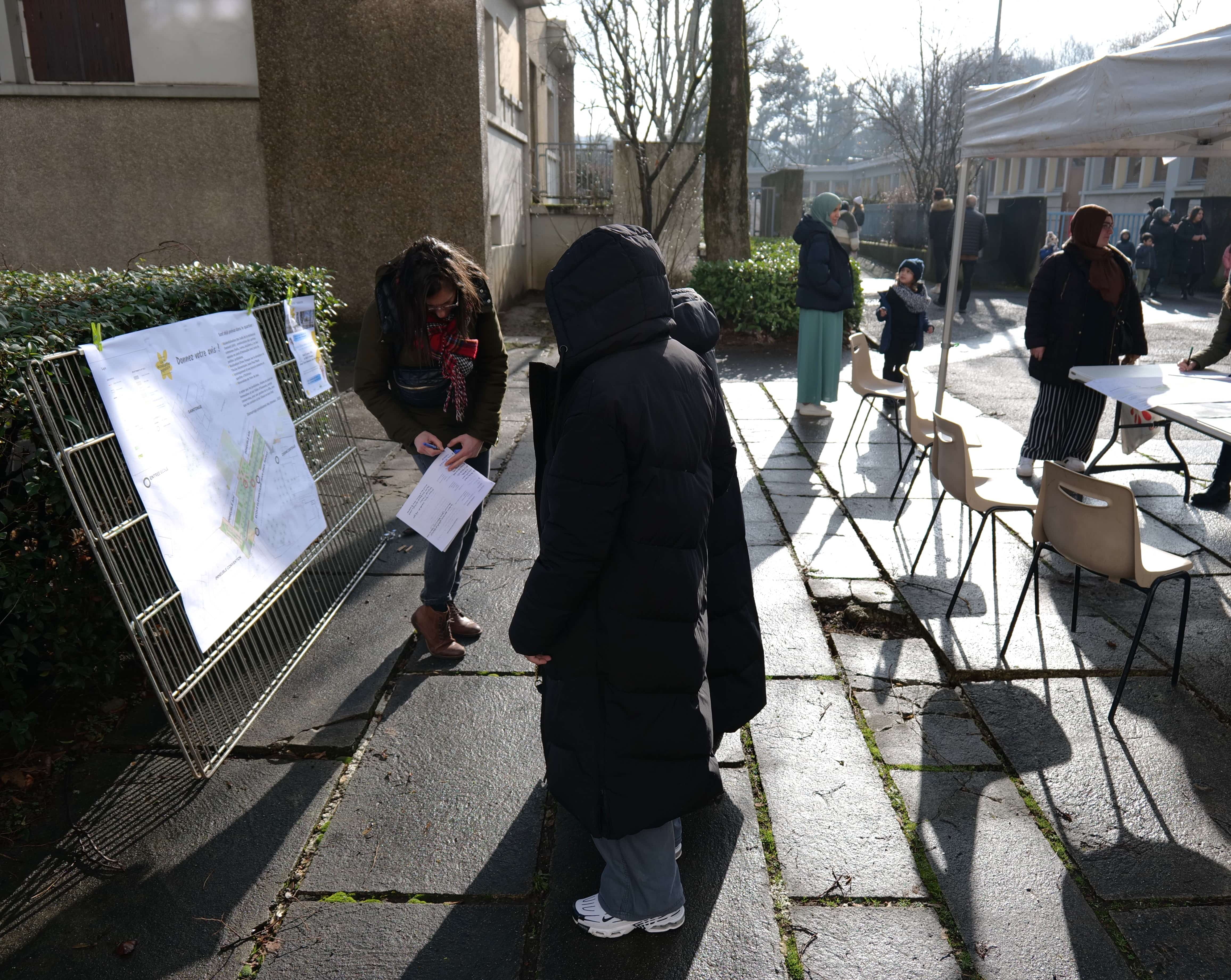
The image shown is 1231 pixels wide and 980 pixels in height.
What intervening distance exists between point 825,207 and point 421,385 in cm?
527

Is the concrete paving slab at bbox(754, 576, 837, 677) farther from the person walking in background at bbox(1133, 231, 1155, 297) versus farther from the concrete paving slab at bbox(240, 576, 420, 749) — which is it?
the person walking in background at bbox(1133, 231, 1155, 297)

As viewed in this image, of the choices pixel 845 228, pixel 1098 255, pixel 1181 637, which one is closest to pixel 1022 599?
pixel 1181 637

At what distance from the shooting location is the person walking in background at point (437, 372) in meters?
3.61

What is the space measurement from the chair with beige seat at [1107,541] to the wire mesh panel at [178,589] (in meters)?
3.05

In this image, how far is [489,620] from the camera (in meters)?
4.41

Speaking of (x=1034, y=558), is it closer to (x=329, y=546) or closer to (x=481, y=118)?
(x=329, y=546)

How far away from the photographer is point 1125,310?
6.17 m

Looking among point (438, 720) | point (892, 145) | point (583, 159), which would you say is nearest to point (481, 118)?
point (583, 159)

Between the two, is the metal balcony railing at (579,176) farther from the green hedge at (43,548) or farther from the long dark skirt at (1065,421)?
the green hedge at (43,548)

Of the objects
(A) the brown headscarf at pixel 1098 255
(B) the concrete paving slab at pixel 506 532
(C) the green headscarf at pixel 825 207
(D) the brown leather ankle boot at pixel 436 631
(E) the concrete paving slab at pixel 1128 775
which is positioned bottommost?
(E) the concrete paving slab at pixel 1128 775

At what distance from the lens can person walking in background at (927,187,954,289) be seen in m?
16.8

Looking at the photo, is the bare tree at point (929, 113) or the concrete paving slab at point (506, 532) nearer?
the concrete paving slab at point (506, 532)

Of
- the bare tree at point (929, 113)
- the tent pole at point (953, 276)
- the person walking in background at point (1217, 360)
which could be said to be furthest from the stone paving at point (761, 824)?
the bare tree at point (929, 113)

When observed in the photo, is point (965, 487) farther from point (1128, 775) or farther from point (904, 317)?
point (904, 317)
